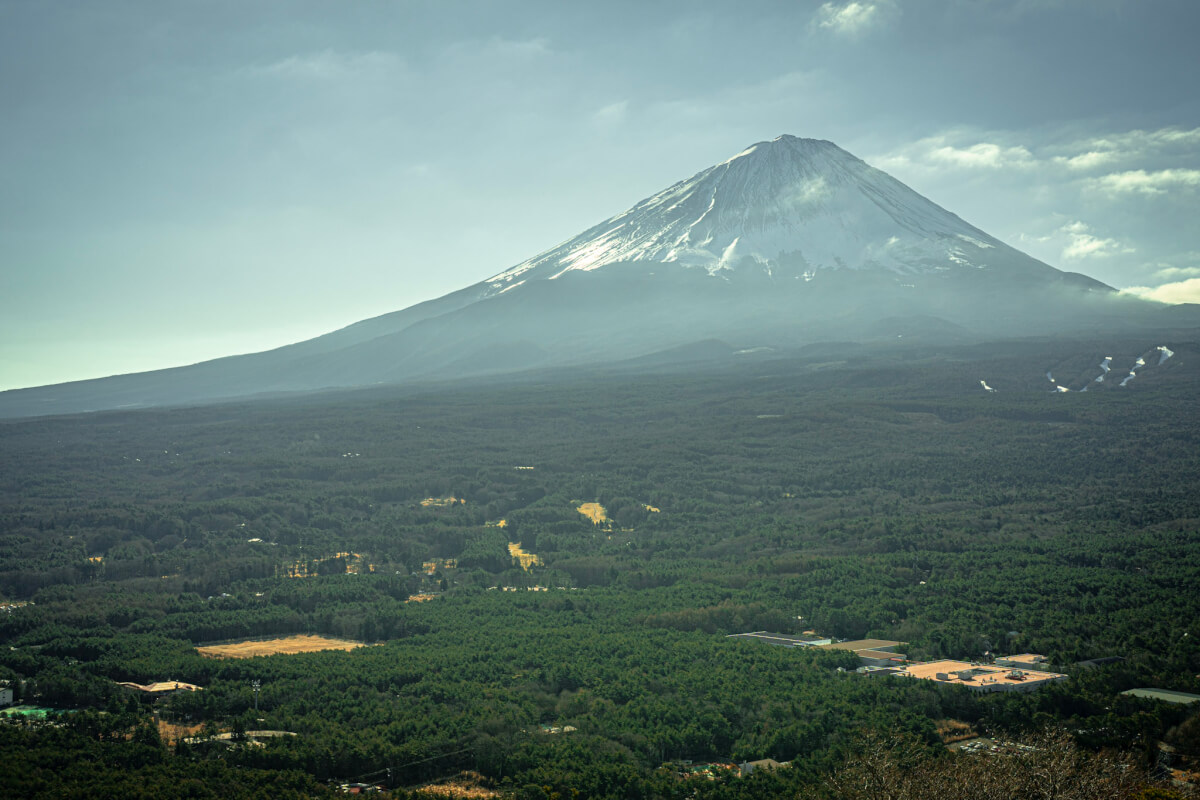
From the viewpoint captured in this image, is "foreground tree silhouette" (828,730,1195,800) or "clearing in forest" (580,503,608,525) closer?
"foreground tree silhouette" (828,730,1195,800)

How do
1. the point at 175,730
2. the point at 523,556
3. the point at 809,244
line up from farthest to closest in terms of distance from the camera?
the point at 809,244, the point at 523,556, the point at 175,730

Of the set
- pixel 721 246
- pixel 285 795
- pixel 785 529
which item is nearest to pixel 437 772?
pixel 285 795

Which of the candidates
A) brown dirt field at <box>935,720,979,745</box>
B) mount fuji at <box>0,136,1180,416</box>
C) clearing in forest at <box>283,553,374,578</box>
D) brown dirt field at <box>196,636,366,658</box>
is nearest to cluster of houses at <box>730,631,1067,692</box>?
brown dirt field at <box>935,720,979,745</box>

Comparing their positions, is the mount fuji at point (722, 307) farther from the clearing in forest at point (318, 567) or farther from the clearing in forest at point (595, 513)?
the clearing in forest at point (318, 567)

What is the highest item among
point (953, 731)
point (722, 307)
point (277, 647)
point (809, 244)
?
point (809, 244)

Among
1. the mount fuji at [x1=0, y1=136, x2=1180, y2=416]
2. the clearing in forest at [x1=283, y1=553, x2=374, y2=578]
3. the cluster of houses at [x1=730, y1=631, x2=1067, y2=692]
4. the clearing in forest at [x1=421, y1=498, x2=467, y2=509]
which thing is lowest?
the cluster of houses at [x1=730, y1=631, x2=1067, y2=692]

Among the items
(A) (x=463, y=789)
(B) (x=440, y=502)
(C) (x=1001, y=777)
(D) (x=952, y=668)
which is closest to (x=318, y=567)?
(B) (x=440, y=502)

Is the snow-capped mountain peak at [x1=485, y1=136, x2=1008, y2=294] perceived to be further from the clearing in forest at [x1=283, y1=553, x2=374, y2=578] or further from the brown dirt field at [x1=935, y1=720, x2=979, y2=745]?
the brown dirt field at [x1=935, y1=720, x2=979, y2=745]

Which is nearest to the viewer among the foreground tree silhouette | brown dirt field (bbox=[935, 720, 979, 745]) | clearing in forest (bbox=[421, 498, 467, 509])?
the foreground tree silhouette

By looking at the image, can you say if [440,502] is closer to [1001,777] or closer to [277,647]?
[277,647]
